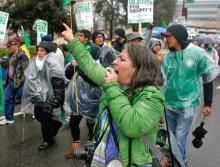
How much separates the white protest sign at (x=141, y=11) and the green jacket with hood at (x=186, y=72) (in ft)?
15.7

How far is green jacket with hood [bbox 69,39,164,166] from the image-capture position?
2109mm

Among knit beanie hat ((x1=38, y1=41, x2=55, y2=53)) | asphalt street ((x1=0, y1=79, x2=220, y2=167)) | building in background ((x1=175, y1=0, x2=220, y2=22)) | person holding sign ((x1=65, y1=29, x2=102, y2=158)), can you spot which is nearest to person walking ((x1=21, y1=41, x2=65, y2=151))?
knit beanie hat ((x1=38, y1=41, x2=55, y2=53))

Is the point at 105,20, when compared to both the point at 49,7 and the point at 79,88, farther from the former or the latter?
the point at 79,88

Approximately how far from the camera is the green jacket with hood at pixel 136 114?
6.92 ft

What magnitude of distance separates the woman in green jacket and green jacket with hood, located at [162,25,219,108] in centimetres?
195

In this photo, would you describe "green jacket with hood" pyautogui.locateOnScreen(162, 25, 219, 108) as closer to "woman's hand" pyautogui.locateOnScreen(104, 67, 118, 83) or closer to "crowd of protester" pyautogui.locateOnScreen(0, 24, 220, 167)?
"crowd of protester" pyautogui.locateOnScreen(0, 24, 220, 167)

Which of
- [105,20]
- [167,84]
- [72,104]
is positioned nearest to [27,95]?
[72,104]

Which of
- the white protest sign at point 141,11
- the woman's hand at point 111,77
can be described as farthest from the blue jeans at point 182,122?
the white protest sign at point 141,11

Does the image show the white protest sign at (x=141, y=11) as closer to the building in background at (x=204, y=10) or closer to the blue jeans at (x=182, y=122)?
the blue jeans at (x=182, y=122)

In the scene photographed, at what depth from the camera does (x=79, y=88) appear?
17.6 ft

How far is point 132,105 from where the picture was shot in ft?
7.36

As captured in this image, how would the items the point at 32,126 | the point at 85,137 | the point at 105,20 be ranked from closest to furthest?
the point at 85,137 < the point at 32,126 < the point at 105,20

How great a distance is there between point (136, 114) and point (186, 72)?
7.34 ft

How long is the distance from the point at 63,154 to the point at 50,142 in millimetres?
424
